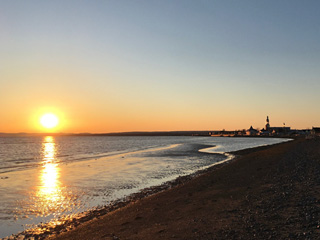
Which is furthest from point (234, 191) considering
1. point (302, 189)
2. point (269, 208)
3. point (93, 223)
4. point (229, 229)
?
point (93, 223)

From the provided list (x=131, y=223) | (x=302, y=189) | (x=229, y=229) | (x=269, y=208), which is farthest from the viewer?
(x=302, y=189)

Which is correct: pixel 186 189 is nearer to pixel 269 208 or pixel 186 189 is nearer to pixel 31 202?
pixel 269 208

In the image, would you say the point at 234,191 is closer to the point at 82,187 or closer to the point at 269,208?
the point at 269,208

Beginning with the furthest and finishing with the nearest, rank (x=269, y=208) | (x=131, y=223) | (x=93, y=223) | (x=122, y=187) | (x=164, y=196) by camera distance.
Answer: (x=122, y=187) → (x=164, y=196) → (x=93, y=223) → (x=131, y=223) → (x=269, y=208)

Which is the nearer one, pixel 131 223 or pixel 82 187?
pixel 131 223

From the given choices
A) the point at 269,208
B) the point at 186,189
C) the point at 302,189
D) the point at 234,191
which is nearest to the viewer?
the point at 269,208

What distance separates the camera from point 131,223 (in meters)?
11.7

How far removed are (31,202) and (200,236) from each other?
13336mm

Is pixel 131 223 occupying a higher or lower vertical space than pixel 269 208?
lower

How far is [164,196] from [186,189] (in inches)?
87.4

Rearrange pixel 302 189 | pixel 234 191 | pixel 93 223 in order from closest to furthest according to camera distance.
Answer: pixel 93 223 < pixel 302 189 < pixel 234 191

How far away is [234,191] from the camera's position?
15.7 metres

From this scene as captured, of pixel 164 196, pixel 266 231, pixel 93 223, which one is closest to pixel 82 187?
pixel 164 196

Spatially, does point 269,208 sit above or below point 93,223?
above
